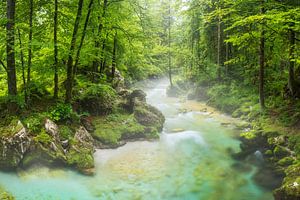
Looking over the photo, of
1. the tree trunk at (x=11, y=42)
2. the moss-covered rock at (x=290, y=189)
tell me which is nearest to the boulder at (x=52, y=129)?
the tree trunk at (x=11, y=42)

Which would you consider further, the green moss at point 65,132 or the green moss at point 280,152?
the green moss at point 280,152

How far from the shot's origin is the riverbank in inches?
331

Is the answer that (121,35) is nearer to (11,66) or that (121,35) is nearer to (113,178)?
(11,66)

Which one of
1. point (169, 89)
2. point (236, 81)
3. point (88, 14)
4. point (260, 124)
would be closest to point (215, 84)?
point (236, 81)

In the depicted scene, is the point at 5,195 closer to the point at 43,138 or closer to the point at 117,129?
the point at 43,138

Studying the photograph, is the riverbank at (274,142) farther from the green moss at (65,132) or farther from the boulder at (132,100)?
the green moss at (65,132)

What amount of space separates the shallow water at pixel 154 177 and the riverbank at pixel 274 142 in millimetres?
567

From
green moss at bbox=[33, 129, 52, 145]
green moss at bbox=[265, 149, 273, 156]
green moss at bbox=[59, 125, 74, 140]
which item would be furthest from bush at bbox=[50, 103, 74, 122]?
green moss at bbox=[265, 149, 273, 156]

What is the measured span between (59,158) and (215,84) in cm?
1643

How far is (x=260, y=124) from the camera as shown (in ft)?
44.8

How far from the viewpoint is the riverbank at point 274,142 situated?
27.6 feet

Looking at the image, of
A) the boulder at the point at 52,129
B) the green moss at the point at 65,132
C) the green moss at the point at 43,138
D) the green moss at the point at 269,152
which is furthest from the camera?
the green moss at the point at 269,152

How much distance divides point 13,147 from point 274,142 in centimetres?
945

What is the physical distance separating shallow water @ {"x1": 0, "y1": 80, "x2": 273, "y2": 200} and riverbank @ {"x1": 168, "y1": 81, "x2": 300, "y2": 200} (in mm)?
567
